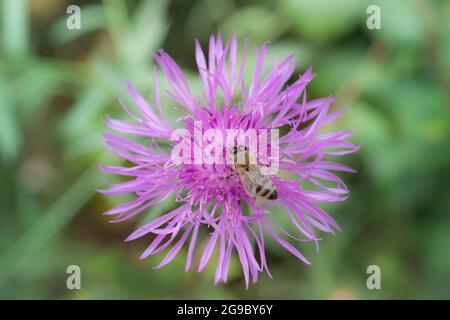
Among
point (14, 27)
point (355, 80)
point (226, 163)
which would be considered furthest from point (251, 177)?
point (14, 27)

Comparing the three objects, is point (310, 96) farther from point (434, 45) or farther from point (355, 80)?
point (434, 45)

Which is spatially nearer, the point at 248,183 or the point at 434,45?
the point at 248,183

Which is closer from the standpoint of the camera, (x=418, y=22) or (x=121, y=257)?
(x=418, y=22)

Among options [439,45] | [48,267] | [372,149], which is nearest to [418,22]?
[439,45]

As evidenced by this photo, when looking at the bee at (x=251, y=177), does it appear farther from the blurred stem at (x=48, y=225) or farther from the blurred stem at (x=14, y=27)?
the blurred stem at (x=14, y=27)

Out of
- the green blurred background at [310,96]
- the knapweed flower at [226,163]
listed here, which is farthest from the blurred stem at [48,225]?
the knapweed flower at [226,163]

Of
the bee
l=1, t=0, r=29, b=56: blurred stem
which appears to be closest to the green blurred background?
l=1, t=0, r=29, b=56: blurred stem
